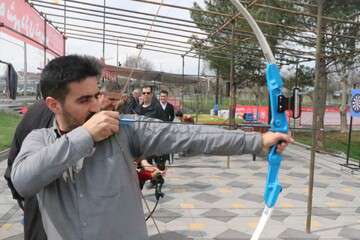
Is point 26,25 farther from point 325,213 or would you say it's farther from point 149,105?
point 325,213

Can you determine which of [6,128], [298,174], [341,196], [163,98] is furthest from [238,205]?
[6,128]

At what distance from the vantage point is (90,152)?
1036mm

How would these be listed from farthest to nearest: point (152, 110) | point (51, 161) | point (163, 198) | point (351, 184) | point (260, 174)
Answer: point (260, 174)
point (351, 184)
point (152, 110)
point (163, 198)
point (51, 161)

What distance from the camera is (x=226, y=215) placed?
4.45 metres

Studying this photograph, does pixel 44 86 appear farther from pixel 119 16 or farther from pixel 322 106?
pixel 322 106

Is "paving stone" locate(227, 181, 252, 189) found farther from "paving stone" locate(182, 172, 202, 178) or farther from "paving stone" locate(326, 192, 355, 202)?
"paving stone" locate(326, 192, 355, 202)

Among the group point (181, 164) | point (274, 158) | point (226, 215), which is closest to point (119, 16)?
point (181, 164)

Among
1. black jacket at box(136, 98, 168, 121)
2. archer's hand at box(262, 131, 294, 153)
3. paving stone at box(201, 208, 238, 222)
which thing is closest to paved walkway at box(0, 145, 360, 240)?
paving stone at box(201, 208, 238, 222)

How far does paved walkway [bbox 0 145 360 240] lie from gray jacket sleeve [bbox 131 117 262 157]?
2753 mm

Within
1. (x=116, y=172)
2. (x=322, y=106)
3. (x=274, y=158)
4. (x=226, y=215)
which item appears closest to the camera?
(x=116, y=172)

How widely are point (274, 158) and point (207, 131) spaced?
12.4 inches

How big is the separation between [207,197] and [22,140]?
3.55 m

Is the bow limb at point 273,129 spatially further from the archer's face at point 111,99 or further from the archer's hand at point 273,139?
the archer's face at point 111,99

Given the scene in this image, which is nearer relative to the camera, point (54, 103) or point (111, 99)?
point (54, 103)
